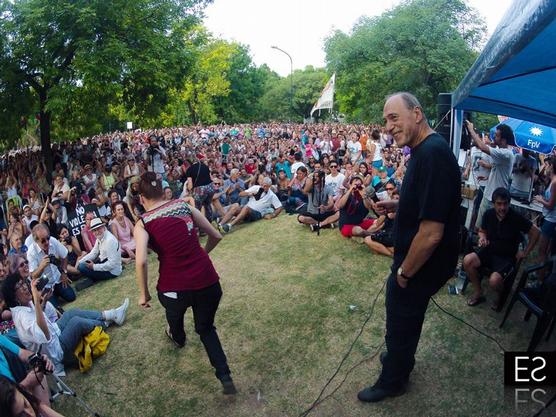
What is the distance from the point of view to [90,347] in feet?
13.5

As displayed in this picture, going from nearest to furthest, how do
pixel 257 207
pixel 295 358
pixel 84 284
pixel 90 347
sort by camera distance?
1. pixel 295 358
2. pixel 90 347
3. pixel 84 284
4. pixel 257 207

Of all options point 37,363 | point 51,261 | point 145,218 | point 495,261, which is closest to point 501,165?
point 495,261

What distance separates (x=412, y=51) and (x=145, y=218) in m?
25.3

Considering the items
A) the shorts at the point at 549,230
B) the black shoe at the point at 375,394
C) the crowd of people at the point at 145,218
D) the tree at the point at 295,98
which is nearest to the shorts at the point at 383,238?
the crowd of people at the point at 145,218

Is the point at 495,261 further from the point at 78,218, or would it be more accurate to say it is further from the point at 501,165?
the point at 78,218

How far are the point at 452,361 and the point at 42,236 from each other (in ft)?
17.4

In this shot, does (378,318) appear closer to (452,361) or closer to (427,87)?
(452,361)

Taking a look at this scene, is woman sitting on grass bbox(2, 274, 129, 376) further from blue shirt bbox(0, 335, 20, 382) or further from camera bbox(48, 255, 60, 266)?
camera bbox(48, 255, 60, 266)

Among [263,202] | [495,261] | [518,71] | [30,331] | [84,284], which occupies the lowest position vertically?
[84,284]

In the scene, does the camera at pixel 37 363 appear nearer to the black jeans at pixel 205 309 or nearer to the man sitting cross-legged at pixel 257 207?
the black jeans at pixel 205 309

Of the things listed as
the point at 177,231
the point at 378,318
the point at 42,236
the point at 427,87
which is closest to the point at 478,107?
the point at 378,318

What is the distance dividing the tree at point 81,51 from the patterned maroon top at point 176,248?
8.72m

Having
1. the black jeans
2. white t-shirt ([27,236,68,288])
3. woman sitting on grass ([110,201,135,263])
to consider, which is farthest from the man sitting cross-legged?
the black jeans

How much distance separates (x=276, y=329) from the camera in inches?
168
